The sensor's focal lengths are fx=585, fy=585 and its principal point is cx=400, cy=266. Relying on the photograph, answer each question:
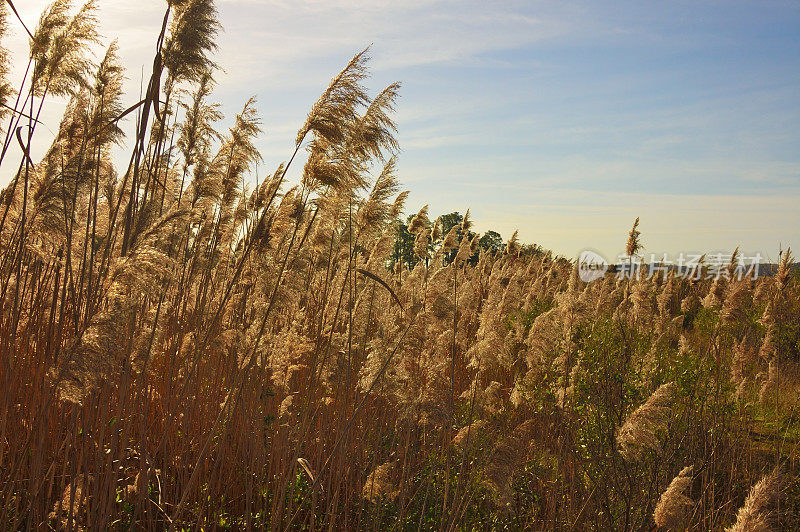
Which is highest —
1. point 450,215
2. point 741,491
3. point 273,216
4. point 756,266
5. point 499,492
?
point 450,215

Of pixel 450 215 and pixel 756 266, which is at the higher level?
pixel 450 215

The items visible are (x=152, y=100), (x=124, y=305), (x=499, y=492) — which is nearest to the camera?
(x=124, y=305)

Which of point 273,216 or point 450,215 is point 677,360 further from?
point 450,215

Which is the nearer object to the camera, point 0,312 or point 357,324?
point 0,312

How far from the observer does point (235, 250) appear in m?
5.52

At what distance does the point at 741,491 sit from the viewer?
480 centimetres

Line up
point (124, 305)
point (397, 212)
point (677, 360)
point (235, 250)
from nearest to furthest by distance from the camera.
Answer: point (124, 305)
point (397, 212)
point (235, 250)
point (677, 360)


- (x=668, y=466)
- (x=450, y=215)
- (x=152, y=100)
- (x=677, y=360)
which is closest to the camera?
(x=152, y=100)

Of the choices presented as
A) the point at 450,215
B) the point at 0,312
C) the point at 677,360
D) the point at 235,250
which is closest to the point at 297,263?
the point at 235,250

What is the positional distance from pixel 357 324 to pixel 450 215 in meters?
38.3

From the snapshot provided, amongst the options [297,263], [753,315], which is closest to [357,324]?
[297,263]

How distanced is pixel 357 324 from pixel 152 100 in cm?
255

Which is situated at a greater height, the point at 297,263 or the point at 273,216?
the point at 273,216

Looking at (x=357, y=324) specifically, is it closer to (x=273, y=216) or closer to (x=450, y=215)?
(x=273, y=216)
